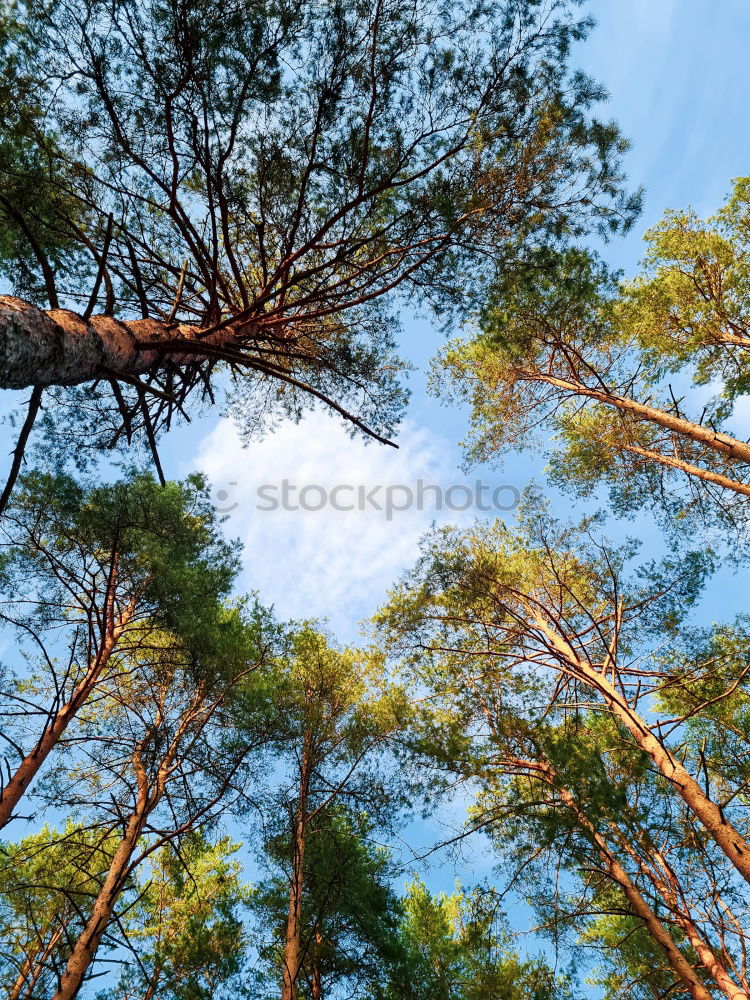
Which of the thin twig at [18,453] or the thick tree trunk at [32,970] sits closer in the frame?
the thin twig at [18,453]

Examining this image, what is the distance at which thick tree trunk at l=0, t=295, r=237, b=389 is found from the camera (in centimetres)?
221

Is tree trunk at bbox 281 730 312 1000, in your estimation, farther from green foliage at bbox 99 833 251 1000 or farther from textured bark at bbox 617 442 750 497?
textured bark at bbox 617 442 750 497

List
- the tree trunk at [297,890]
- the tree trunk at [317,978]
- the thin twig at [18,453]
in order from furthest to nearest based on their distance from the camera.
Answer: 1. the tree trunk at [317,978]
2. the tree trunk at [297,890]
3. the thin twig at [18,453]

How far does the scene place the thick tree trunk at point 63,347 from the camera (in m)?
2.21

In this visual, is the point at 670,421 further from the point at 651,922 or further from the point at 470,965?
the point at 470,965

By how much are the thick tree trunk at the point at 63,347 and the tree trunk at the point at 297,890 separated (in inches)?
233

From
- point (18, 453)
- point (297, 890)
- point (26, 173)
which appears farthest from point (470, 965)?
point (26, 173)

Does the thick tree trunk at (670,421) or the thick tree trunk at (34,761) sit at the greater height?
the thick tree trunk at (670,421)

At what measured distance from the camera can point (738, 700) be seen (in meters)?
7.38

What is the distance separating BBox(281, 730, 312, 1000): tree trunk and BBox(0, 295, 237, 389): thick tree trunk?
591cm

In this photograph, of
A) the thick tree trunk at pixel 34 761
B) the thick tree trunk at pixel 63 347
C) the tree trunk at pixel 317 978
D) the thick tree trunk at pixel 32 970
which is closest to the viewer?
the thick tree trunk at pixel 63 347

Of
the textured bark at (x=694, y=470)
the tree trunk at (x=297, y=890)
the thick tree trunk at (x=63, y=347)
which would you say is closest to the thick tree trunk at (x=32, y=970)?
the tree trunk at (x=297, y=890)

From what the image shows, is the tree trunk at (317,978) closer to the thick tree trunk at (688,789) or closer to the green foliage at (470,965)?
the green foliage at (470,965)

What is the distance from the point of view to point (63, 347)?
247 centimetres
